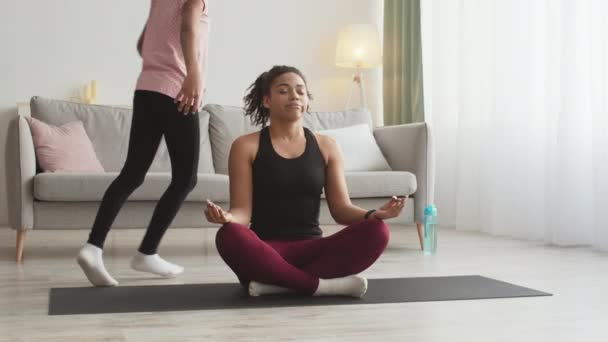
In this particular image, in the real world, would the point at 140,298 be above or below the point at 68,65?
below

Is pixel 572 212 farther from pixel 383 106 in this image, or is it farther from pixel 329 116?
pixel 383 106

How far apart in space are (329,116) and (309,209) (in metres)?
2.21

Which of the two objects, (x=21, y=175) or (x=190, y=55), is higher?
(x=190, y=55)

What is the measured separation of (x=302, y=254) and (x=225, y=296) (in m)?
0.26

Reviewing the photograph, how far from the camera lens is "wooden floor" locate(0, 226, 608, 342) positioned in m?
1.95

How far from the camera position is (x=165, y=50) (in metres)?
2.67

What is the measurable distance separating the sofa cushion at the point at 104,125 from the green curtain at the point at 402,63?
1713mm

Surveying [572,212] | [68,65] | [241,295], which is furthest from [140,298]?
[68,65]

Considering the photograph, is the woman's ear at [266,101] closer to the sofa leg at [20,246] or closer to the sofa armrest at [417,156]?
the sofa leg at [20,246]

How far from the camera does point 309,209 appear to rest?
2566 millimetres

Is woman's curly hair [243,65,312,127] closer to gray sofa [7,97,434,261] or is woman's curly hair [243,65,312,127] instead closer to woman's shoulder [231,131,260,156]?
woman's shoulder [231,131,260,156]

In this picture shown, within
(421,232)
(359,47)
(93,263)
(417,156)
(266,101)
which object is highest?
(359,47)

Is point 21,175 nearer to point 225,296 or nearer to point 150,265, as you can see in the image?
point 150,265

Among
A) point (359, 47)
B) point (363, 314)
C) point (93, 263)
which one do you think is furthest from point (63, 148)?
point (359, 47)
